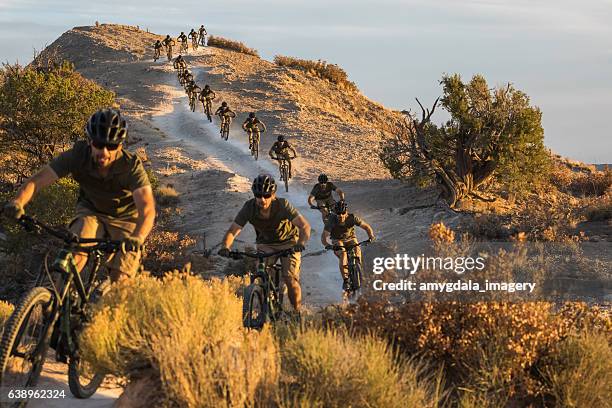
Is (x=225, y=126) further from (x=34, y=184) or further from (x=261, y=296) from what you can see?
(x=34, y=184)

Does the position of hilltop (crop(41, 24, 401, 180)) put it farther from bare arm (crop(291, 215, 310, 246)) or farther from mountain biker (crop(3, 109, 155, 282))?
mountain biker (crop(3, 109, 155, 282))

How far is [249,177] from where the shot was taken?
30.0 meters

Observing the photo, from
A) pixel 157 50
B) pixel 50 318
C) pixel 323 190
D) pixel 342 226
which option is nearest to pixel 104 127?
pixel 50 318

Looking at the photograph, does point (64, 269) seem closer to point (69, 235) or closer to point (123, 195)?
point (69, 235)

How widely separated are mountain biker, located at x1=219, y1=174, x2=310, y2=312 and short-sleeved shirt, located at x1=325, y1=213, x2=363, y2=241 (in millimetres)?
3677

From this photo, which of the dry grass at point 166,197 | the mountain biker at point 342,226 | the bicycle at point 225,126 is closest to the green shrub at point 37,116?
the dry grass at point 166,197

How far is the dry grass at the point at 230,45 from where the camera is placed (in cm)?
7538

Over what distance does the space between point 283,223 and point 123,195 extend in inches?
113

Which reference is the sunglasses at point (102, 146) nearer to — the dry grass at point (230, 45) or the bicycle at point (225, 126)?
the bicycle at point (225, 126)

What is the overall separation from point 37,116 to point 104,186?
75.5 ft

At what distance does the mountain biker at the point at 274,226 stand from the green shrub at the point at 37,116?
68.2 ft

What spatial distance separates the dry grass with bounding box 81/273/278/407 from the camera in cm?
509

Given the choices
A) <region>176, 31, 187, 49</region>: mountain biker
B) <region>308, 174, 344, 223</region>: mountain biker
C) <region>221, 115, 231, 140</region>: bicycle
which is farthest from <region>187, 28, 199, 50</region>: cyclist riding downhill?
<region>308, 174, 344, 223</region>: mountain biker

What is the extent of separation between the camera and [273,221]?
28.2 ft
